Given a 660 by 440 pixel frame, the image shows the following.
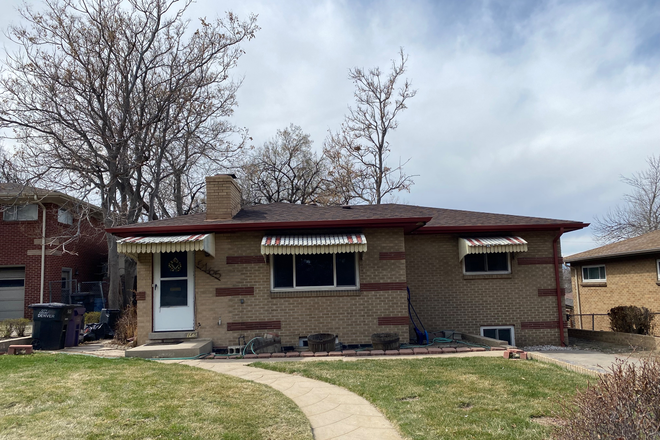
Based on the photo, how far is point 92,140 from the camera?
19.6 metres

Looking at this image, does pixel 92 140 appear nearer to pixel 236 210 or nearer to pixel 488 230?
pixel 236 210

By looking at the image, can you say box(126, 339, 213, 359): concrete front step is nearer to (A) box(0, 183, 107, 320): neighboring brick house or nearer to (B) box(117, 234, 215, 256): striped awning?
(B) box(117, 234, 215, 256): striped awning

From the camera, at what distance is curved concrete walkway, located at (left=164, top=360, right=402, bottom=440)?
5.01 meters

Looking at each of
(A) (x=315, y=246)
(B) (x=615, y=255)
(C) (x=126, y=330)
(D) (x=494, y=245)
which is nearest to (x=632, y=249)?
(B) (x=615, y=255)

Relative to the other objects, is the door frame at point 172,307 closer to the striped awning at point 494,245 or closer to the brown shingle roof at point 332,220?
the brown shingle roof at point 332,220

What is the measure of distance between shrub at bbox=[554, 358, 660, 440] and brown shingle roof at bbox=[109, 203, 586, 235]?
290 inches

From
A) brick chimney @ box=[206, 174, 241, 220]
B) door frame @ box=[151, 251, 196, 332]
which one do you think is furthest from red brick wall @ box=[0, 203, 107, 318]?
brick chimney @ box=[206, 174, 241, 220]

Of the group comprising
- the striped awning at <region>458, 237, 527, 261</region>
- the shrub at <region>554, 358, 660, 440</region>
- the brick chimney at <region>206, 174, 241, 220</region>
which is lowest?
the shrub at <region>554, 358, 660, 440</region>

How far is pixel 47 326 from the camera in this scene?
1148cm

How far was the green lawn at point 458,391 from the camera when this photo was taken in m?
4.91

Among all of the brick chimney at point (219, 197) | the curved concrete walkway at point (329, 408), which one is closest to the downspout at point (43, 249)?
the brick chimney at point (219, 197)

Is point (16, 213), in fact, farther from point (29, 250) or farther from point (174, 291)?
point (174, 291)

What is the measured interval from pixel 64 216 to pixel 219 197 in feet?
42.1

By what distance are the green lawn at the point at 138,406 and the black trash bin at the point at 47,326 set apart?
3752 mm
